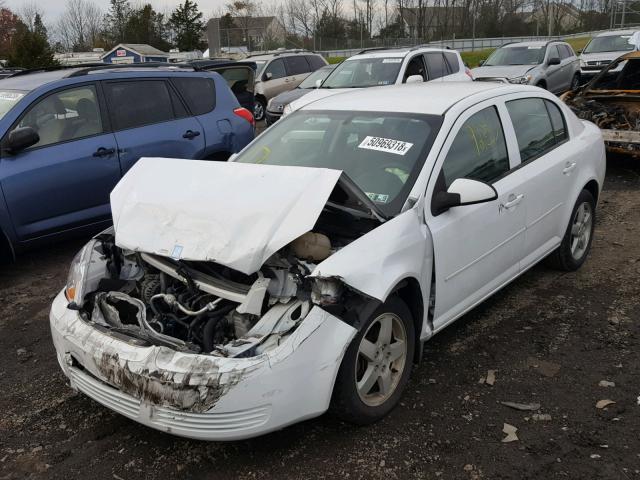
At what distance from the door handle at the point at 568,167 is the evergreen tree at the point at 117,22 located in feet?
214

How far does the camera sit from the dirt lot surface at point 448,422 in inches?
116

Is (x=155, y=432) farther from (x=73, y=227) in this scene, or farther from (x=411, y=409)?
(x=73, y=227)

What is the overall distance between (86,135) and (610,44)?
17760 millimetres

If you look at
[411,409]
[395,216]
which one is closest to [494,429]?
[411,409]

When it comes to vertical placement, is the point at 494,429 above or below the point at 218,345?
below

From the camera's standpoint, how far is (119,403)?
2.91 metres

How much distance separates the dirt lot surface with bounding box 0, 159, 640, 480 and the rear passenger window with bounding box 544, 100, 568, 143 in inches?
51.7

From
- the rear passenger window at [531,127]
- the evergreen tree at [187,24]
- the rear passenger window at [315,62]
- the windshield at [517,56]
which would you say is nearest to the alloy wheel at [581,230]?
the rear passenger window at [531,127]

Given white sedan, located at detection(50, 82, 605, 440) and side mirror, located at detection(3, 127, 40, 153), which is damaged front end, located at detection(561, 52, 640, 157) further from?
side mirror, located at detection(3, 127, 40, 153)

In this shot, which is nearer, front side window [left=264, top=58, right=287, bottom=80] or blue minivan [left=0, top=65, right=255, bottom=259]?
blue minivan [left=0, top=65, right=255, bottom=259]

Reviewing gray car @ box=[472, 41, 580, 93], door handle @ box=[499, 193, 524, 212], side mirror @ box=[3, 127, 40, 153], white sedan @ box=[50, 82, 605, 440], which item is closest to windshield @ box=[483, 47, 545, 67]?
gray car @ box=[472, 41, 580, 93]

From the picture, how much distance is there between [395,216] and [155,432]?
1.71 m

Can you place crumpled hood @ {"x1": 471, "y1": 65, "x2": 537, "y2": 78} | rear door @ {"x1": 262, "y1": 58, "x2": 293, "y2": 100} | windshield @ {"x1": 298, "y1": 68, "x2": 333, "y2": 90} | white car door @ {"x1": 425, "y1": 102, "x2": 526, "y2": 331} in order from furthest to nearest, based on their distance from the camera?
rear door @ {"x1": 262, "y1": 58, "x2": 293, "y2": 100}, crumpled hood @ {"x1": 471, "y1": 65, "x2": 537, "y2": 78}, windshield @ {"x1": 298, "y1": 68, "x2": 333, "y2": 90}, white car door @ {"x1": 425, "y1": 102, "x2": 526, "y2": 331}

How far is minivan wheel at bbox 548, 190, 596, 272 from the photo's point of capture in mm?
5121
